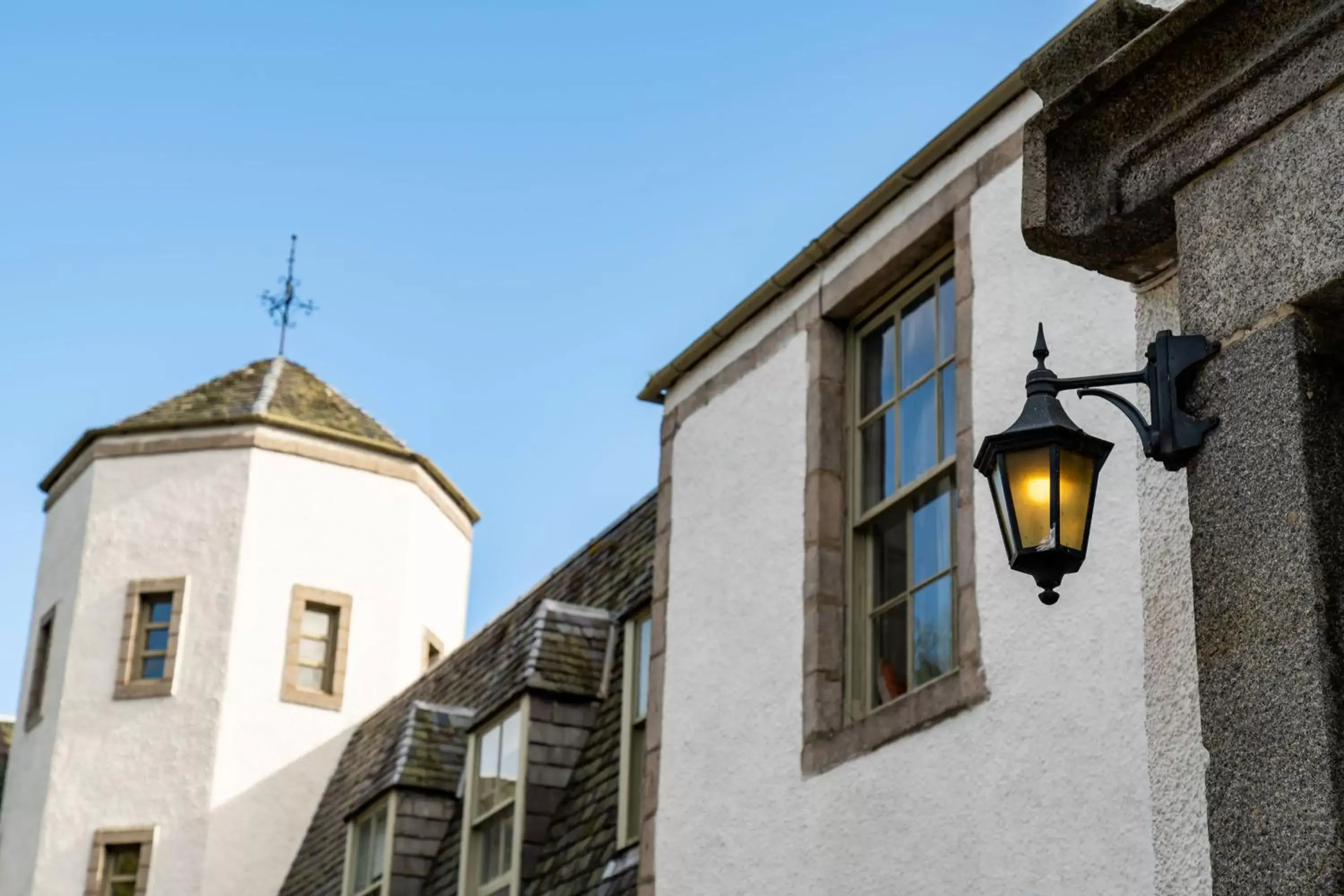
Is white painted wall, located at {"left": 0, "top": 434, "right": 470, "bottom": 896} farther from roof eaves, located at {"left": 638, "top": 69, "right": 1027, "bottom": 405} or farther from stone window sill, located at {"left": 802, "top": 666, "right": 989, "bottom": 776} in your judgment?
stone window sill, located at {"left": 802, "top": 666, "right": 989, "bottom": 776}

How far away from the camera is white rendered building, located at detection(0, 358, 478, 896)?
2192 cm

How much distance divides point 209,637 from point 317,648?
1253 millimetres

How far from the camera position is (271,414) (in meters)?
23.6

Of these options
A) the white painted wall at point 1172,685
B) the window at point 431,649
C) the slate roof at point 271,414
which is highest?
the slate roof at point 271,414

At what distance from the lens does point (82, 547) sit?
23.2 meters

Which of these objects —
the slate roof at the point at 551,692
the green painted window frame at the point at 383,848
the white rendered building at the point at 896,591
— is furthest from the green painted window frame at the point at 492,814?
the white rendered building at the point at 896,591

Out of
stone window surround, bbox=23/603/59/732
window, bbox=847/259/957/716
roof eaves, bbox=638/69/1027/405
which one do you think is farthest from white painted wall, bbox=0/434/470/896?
window, bbox=847/259/957/716

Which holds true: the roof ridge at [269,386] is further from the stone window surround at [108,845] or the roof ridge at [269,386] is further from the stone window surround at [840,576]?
the stone window surround at [840,576]

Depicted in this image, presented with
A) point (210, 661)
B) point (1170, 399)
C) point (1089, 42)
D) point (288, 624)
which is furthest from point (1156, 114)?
point (288, 624)

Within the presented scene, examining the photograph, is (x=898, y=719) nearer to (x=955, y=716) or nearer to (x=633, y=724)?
(x=955, y=716)

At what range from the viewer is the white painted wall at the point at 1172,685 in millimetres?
4938

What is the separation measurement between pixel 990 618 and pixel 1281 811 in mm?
4169

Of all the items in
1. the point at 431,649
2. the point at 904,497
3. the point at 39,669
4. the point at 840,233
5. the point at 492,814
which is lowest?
the point at 492,814

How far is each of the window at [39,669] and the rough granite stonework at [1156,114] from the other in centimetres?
1946
